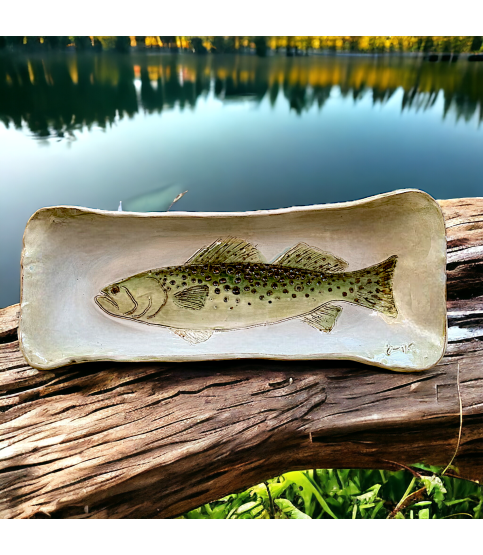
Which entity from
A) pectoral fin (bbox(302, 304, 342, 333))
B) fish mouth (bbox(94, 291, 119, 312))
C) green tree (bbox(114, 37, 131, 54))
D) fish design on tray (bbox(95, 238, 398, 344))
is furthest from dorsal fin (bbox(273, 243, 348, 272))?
green tree (bbox(114, 37, 131, 54))

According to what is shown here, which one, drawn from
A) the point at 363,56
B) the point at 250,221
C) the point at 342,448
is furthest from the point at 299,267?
the point at 363,56

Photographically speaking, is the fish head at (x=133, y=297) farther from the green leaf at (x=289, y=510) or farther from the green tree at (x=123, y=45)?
the green tree at (x=123, y=45)

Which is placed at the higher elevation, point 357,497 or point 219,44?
point 219,44

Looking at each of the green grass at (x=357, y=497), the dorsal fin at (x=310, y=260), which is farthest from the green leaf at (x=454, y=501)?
the dorsal fin at (x=310, y=260)

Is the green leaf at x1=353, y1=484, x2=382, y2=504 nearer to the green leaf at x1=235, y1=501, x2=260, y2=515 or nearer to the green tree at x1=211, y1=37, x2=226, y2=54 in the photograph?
the green leaf at x1=235, y1=501, x2=260, y2=515

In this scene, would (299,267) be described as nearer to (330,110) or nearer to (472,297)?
(472,297)
